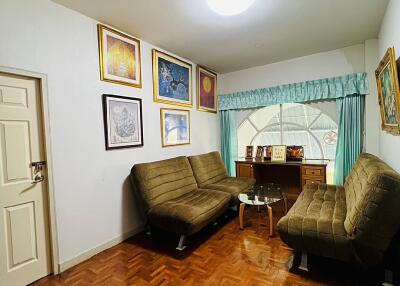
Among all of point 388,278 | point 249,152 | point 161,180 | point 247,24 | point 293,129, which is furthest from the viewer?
point 249,152

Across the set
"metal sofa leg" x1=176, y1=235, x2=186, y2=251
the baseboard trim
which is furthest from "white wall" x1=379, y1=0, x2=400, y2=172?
the baseboard trim

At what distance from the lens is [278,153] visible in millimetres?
3850

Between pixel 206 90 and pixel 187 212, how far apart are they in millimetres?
2579

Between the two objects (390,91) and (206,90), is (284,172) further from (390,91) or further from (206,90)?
(390,91)

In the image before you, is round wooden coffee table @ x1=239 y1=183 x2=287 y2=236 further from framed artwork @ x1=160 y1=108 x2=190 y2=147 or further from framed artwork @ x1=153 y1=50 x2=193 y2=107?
framed artwork @ x1=153 y1=50 x2=193 y2=107

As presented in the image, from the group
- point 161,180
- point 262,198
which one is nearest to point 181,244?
point 161,180

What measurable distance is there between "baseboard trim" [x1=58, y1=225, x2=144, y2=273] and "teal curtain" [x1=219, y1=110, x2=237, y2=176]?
7.17ft

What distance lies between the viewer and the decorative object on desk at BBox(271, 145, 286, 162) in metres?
3.79

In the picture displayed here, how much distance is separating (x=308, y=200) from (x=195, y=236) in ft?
4.52

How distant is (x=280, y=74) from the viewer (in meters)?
3.89

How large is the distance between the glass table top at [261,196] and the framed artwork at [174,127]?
1298 mm

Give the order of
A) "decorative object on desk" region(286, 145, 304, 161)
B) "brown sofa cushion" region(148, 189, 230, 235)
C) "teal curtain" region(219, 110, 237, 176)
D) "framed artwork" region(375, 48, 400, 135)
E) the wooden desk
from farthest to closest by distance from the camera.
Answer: "teal curtain" region(219, 110, 237, 176), "decorative object on desk" region(286, 145, 304, 161), the wooden desk, "brown sofa cushion" region(148, 189, 230, 235), "framed artwork" region(375, 48, 400, 135)

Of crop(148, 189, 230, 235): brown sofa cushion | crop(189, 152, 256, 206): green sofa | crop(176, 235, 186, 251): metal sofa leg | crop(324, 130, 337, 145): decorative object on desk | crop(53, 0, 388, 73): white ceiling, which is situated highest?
crop(53, 0, 388, 73): white ceiling

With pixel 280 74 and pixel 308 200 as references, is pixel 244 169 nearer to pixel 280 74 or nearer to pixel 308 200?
pixel 308 200
